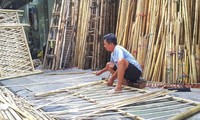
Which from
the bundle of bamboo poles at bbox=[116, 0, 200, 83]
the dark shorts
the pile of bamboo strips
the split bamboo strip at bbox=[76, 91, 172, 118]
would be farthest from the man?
the pile of bamboo strips

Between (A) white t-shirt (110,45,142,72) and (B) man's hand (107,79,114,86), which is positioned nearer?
(A) white t-shirt (110,45,142,72)

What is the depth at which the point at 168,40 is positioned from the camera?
4.89m

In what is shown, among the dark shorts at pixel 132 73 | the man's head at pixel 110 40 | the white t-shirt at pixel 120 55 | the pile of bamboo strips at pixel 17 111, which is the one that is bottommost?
the pile of bamboo strips at pixel 17 111

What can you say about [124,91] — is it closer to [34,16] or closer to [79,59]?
[79,59]

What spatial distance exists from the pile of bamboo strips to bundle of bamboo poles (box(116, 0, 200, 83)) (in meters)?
2.54

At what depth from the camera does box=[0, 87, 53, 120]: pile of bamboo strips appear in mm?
3010

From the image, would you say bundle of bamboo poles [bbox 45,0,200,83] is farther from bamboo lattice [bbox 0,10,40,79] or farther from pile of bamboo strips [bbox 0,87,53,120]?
pile of bamboo strips [bbox 0,87,53,120]

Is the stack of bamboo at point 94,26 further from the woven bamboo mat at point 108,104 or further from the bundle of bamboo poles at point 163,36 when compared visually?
the woven bamboo mat at point 108,104

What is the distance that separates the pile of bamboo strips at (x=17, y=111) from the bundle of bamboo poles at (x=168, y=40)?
2538mm

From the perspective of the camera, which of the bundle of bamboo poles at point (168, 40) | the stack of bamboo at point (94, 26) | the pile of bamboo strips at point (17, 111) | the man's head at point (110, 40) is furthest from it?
the stack of bamboo at point (94, 26)

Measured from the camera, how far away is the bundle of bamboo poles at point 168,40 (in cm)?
475

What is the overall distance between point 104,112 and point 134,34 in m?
2.74

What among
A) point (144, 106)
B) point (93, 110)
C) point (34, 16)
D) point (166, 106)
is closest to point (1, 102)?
point (93, 110)

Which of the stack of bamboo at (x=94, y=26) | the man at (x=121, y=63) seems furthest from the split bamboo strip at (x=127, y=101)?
the stack of bamboo at (x=94, y=26)
